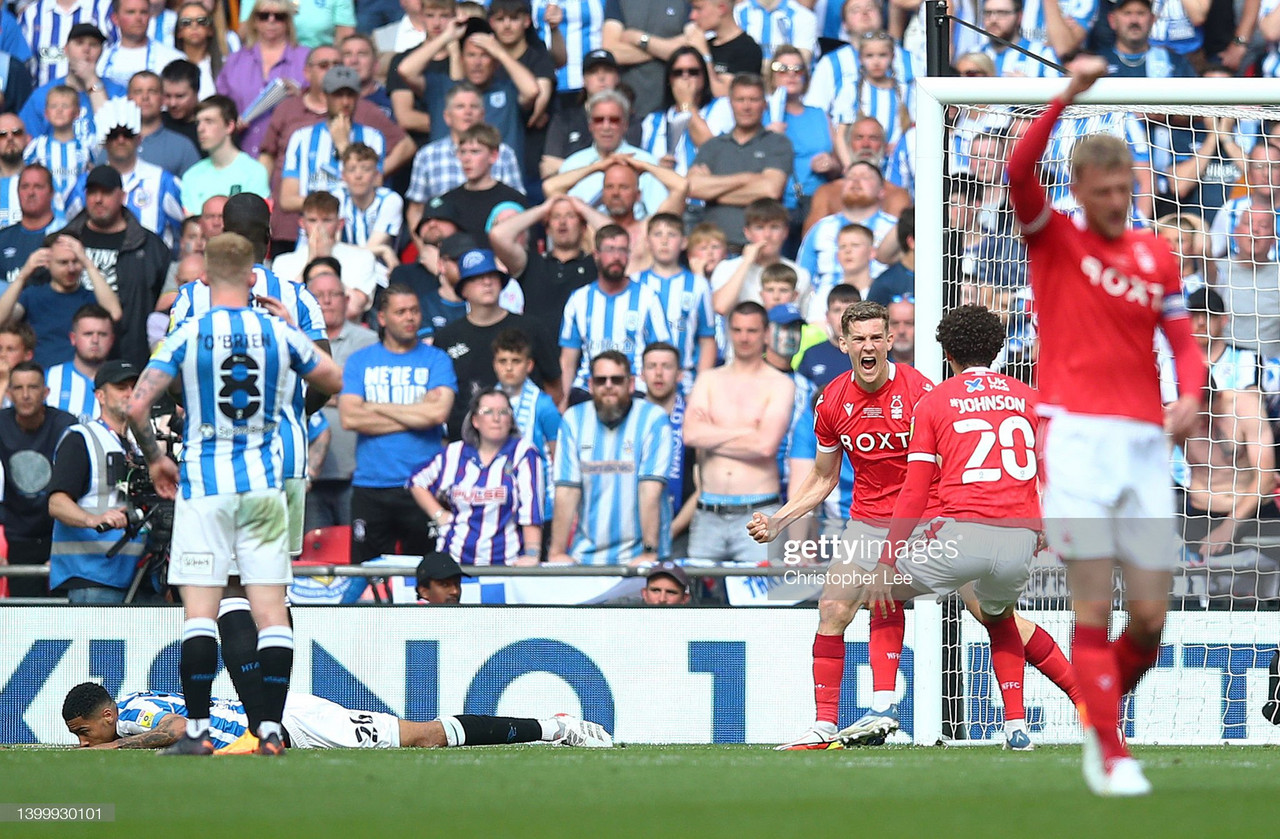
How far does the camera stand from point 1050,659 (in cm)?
827

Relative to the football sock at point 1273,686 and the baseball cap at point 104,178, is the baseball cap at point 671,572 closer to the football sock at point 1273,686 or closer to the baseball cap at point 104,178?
the football sock at point 1273,686

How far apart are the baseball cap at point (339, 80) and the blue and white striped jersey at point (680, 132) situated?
92.0 inches

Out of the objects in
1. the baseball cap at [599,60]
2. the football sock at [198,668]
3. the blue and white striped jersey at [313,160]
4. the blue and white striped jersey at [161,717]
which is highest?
the baseball cap at [599,60]

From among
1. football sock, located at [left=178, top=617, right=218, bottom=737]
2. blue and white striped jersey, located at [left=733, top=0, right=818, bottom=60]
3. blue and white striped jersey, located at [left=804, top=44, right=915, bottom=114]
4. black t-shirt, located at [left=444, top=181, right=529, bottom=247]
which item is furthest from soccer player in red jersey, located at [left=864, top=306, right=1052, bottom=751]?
blue and white striped jersey, located at [left=733, top=0, right=818, bottom=60]

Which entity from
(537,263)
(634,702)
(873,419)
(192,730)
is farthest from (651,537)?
(192,730)

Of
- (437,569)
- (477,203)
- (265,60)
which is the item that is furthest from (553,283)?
(265,60)

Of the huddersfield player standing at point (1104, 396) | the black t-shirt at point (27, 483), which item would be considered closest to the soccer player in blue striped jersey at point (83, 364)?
the black t-shirt at point (27, 483)

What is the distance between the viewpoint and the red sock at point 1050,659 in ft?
27.0

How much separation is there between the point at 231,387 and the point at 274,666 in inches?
45.1

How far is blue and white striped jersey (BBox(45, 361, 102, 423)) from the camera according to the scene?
12266 millimetres

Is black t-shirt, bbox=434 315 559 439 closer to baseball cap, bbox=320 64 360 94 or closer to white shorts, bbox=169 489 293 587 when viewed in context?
baseball cap, bbox=320 64 360 94

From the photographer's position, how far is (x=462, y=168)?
13.5 metres

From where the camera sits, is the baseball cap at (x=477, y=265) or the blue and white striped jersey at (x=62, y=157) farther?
the blue and white striped jersey at (x=62, y=157)

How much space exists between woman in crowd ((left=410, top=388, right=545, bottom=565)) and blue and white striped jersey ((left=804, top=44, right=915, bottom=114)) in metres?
4.07
